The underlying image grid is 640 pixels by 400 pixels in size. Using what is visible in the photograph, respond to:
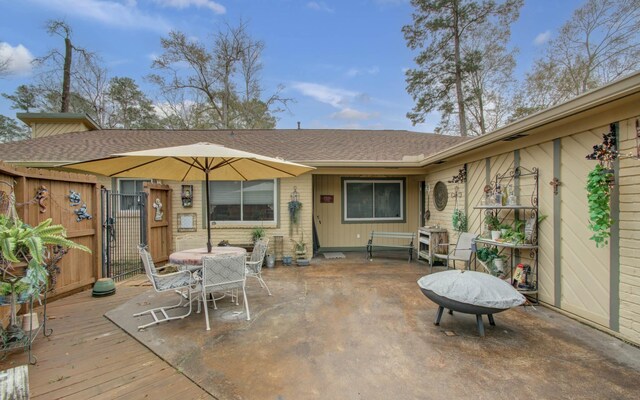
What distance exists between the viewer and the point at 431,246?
6.43 metres

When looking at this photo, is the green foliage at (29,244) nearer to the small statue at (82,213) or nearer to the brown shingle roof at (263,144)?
the small statue at (82,213)

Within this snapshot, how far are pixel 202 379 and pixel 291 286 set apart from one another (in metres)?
2.76


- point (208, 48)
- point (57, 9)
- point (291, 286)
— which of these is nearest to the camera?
point (291, 286)

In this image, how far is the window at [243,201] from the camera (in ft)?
24.0

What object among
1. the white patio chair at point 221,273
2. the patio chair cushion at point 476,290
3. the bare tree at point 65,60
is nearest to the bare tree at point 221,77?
the bare tree at point 65,60

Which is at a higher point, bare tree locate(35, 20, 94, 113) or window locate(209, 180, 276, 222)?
bare tree locate(35, 20, 94, 113)

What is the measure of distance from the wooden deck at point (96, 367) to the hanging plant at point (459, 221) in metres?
5.50

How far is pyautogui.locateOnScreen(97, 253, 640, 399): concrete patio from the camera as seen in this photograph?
7.38 feet

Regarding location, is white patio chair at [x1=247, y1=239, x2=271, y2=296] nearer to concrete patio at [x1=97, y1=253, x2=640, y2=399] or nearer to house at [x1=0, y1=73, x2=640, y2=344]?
concrete patio at [x1=97, y1=253, x2=640, y2=399]

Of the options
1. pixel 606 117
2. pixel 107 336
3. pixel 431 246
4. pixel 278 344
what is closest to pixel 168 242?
pixel 107 336

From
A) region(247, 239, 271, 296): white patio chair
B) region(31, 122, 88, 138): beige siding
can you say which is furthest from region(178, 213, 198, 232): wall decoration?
region(31, 122, 88, 138): beige siding

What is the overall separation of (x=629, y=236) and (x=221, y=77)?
16448 millimetres

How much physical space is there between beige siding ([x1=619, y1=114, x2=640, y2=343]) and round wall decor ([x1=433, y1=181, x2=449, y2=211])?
3.88 metres

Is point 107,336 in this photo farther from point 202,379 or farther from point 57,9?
point 57,9
